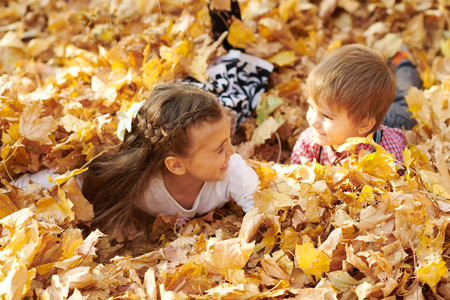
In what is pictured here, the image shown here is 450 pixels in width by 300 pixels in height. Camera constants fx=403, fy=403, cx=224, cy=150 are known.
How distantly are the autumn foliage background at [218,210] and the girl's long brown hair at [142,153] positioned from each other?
0.27 feet

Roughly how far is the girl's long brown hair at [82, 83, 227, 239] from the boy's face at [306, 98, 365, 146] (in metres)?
0.43

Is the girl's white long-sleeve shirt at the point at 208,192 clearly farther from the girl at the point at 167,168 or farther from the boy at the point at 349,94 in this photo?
the boy at the point at 349,94

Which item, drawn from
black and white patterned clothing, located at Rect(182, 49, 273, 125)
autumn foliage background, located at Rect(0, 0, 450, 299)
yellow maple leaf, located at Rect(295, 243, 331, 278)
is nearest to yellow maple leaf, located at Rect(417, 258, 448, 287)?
autumn foliage background, located at Rect(0, 0, 450, 299)

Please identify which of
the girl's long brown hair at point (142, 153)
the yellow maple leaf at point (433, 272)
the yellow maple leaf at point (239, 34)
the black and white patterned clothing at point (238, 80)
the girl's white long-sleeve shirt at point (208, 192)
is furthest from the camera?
the yellow maple leaf at point (239, 34)

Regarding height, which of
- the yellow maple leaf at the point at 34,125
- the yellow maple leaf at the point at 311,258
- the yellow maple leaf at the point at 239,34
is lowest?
the yellow maple leaf at the point at 311,258

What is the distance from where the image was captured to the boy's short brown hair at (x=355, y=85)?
1.74m

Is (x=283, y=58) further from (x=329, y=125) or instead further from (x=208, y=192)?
(x=208, y=192)

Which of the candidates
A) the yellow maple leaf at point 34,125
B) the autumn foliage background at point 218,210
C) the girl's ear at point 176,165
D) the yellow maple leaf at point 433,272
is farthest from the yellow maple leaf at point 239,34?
the yellow maple leaf at point 433,272

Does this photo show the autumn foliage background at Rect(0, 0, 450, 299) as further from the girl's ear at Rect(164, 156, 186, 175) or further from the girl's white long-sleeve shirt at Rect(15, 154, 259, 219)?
the girl's ear at Rect(164, 156, 186, 175)

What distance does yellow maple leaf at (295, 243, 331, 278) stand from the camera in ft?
4.12

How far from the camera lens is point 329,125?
181 cm

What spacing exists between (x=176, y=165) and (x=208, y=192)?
264 millimetres

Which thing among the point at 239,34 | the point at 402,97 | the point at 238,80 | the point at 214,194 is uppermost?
the point at 239,34

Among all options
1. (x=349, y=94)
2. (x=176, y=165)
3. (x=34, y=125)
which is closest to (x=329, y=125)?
(x=349, y=94)
